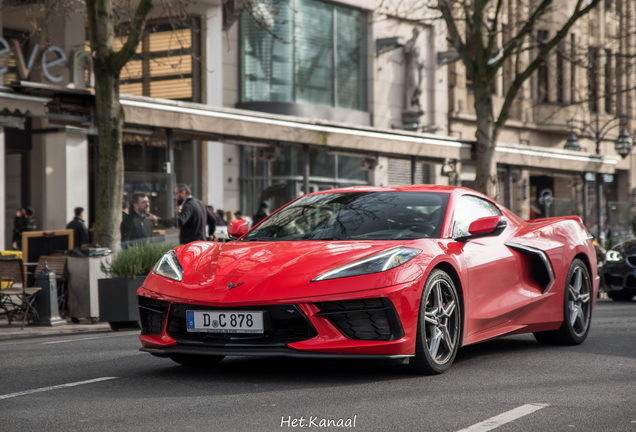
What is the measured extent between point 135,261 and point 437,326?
6.42m

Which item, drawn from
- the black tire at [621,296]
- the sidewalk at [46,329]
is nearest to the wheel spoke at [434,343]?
the sidewalk at [46,329]

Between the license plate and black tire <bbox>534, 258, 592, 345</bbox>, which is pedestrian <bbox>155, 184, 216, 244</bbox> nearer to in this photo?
black tire <bbox>534, 258, 592, 345</bbox>

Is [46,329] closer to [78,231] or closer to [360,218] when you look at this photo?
[78,231]

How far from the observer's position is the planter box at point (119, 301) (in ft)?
35.9

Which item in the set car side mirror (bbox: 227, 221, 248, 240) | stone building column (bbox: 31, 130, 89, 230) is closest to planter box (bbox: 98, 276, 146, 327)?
car side mirror (bbox: 227, 221, 248, 240)

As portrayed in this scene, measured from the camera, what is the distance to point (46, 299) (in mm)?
11539

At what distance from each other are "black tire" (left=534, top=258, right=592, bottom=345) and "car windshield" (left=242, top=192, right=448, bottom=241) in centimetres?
177

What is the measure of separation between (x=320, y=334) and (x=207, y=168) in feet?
66.0

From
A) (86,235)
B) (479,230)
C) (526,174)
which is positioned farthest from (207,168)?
(479,230)

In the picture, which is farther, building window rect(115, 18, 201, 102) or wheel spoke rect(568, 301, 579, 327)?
building window rect(115, 18, 201, 102)

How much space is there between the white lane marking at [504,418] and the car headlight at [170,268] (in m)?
2.26

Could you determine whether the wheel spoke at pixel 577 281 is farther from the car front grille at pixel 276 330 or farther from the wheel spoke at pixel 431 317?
the car front grille at pixel 276 330

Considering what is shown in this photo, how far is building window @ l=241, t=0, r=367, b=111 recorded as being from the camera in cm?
2627

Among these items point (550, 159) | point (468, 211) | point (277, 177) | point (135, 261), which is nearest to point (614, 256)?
point (135, 261)
